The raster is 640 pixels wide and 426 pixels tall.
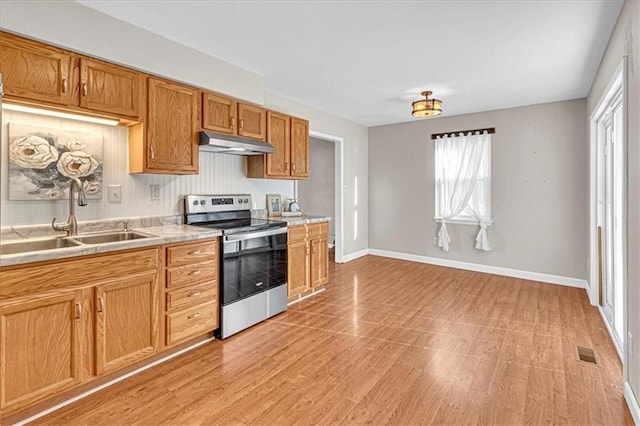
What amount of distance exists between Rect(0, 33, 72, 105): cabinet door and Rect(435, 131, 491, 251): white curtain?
16.6ft

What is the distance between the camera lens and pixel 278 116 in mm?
3938

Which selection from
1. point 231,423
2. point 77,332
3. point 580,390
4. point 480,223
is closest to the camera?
point 231,423

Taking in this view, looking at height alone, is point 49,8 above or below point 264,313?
above

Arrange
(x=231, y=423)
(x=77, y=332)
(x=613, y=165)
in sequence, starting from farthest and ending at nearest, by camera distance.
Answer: (x=613, y=165)
(x=77, y=332)
(x=231, y=423)

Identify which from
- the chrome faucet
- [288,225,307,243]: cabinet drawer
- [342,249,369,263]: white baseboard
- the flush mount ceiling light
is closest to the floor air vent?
[288,225,307,243]: cabinet drawer

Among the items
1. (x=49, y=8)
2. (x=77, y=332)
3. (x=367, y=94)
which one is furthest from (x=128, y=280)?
(x=367, y=94)

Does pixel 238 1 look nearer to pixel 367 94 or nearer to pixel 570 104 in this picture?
pixel 367 94

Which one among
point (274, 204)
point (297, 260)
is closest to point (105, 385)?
point (297, 260)

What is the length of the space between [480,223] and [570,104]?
1.99 m

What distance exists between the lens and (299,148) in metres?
4.30

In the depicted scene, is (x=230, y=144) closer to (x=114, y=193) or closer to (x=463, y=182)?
(x=114, y=193)

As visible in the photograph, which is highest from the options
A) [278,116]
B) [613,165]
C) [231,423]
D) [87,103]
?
[278,116]

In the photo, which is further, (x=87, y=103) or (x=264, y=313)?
(x=264, y=313)

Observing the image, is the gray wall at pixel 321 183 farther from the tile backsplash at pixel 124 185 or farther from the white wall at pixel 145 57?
the tile backsplash at pixel 124 185
